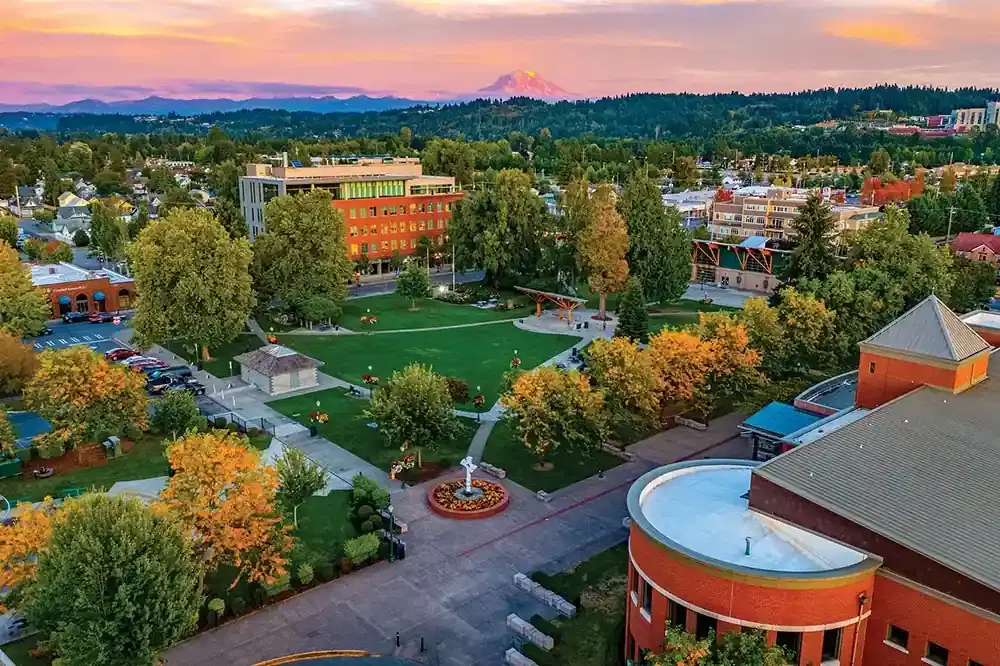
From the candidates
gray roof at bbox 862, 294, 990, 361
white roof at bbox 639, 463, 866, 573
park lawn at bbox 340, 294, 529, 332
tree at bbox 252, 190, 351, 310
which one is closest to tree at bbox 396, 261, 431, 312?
park lawn at bbox 340, 294, 529, 332

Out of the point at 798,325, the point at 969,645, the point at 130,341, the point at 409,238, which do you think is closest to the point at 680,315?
the point at 798,325

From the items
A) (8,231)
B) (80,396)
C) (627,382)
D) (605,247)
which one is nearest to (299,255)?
(605,247)

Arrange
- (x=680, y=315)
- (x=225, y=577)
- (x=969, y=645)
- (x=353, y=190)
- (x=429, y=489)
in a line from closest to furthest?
(x=969, y=645) < (x=225, y=577) < (x=429, y=489) < (x=680, y=315) < (x=353, y=190)

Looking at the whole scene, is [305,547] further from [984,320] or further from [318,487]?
[984,320]

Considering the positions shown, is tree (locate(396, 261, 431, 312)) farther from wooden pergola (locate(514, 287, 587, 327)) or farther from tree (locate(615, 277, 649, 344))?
tree (locate(615, 277, 649, 344))

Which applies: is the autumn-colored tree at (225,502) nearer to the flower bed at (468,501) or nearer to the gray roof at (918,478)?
the flower bed at (468,501)
